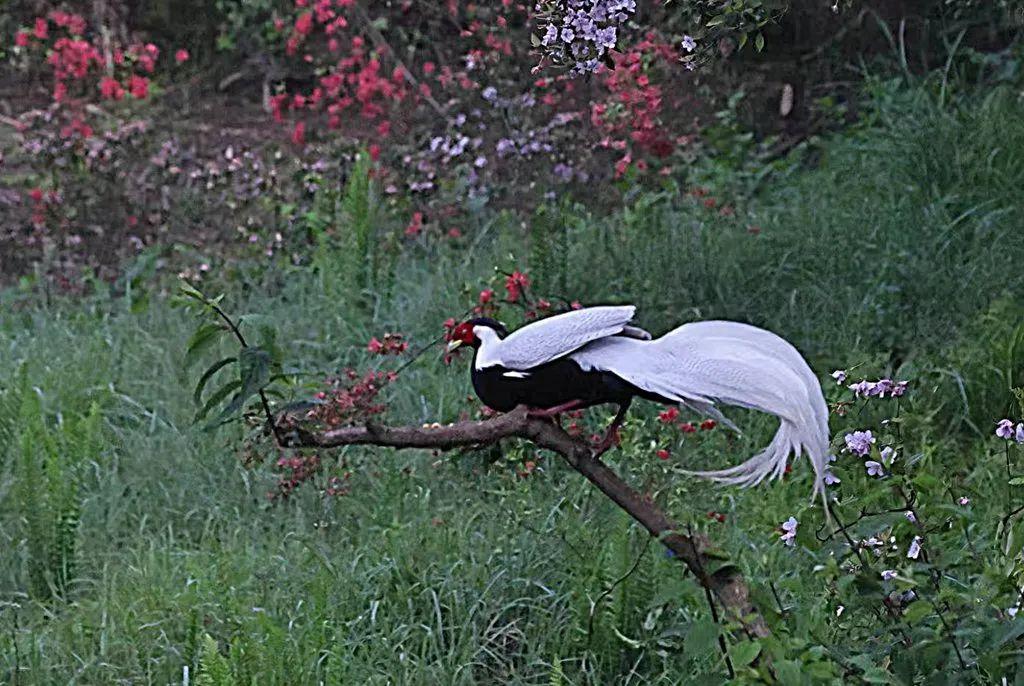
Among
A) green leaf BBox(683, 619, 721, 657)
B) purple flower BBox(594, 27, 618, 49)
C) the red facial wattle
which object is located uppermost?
purple flower BBox(594, 27, 618, 49)

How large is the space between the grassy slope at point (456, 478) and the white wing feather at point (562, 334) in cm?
42

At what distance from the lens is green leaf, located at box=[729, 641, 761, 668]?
2.28m

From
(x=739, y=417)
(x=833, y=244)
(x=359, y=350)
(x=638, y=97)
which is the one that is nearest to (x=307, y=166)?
(x=638, y=97)

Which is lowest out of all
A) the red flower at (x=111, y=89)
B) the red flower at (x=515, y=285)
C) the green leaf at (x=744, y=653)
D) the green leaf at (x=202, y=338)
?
the red flower at (x=111, y=89)

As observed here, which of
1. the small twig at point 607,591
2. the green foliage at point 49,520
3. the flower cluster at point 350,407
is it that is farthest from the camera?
the green foliage at point 49,520

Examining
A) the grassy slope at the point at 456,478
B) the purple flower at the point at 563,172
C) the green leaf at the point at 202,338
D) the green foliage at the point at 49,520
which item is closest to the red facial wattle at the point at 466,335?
the grassy slope at the point at 456,478

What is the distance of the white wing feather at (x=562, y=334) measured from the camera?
252 cm

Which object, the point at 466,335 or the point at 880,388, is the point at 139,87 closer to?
the point at 466,335

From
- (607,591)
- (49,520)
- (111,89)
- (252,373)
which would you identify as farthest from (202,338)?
(111,89)

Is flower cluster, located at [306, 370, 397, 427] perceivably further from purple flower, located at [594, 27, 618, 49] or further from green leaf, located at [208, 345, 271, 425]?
purple flower, located at [594, 27, 618, 49]

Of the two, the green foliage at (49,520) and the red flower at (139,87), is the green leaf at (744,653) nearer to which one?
the green foliage at (49,520)

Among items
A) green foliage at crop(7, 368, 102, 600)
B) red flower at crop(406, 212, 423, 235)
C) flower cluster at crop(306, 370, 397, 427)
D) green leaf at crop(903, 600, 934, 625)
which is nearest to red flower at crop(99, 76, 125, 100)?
red flower at crop(406, 212, 423, 235)

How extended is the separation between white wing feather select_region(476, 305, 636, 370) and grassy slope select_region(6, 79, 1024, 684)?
422 millimetres

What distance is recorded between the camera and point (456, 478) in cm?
423
